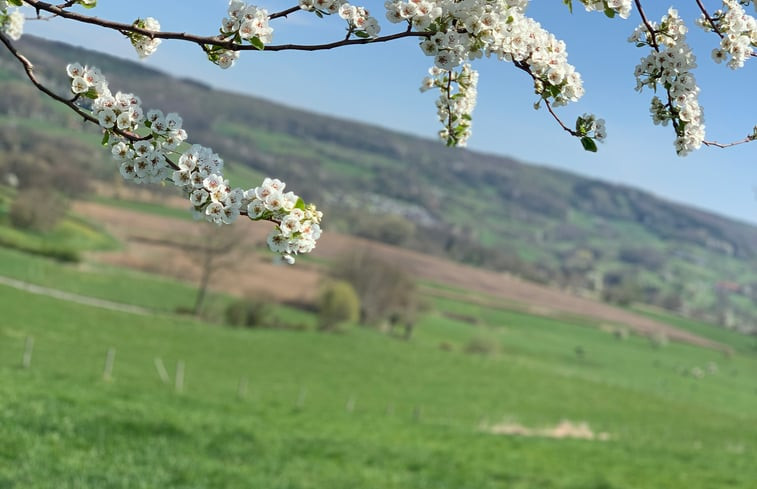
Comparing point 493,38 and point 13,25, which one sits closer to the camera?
point 493,38

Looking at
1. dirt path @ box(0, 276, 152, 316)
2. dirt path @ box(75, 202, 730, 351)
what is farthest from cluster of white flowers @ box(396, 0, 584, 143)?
dirt path @ box(0, 276, 152, 316)

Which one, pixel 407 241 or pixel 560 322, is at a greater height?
pixel 407 241

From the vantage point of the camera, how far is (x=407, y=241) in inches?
5482

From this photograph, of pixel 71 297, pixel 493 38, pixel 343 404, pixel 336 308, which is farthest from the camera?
pixel 336 308

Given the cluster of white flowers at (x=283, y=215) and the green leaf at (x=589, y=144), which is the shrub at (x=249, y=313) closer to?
the green leaf at (x=589, y=144)

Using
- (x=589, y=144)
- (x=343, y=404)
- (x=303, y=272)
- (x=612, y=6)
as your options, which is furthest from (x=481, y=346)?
(x=612, y=6)

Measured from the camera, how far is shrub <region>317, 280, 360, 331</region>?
6638cm

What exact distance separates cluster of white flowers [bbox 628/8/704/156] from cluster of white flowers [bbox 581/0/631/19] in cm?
47

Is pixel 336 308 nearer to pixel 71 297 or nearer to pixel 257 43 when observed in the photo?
pixel 71 297

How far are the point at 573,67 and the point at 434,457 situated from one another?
12835mm

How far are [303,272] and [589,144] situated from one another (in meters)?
84.2

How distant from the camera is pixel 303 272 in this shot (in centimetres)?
8688

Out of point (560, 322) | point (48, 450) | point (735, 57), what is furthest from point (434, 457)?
point (560, 322)

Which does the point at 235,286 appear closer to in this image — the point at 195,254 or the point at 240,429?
the point at 195,254
